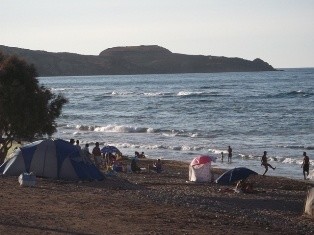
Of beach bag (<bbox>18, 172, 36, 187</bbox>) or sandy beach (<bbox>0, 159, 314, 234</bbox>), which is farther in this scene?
beach bag (<bbox>18, 172, 36, 187</bbox>)

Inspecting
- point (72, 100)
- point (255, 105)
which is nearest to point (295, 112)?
point (255, 105)

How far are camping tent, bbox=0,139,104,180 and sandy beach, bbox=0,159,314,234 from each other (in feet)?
2.71

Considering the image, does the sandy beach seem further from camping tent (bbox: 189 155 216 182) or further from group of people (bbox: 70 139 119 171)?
group of people (bbox: 70 139 119 171)

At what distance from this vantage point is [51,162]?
22.5 metres

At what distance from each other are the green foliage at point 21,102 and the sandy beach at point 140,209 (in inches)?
136

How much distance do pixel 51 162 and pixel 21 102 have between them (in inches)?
120

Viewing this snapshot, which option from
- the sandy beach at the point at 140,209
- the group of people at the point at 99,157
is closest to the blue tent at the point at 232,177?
the sandy beach at the point at 140,209

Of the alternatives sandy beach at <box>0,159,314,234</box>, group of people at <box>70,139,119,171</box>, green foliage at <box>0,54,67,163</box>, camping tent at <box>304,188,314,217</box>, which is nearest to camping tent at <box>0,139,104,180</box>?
sandy beach at <box>0,159,314,234</box>

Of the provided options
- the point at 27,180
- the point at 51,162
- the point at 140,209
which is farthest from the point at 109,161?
the point at 140,209

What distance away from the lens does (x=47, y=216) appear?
14.5m

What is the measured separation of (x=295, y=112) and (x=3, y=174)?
4955cm

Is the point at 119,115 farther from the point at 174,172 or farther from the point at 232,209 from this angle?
the point at 232,209

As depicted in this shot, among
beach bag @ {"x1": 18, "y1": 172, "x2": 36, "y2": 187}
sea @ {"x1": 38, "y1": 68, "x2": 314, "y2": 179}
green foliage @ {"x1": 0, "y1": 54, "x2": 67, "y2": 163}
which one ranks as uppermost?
green foliage @ {"x1": 0, "y1": 54, "x2": 67, "y2": 163}

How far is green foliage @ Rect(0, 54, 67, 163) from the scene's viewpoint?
959 inches
